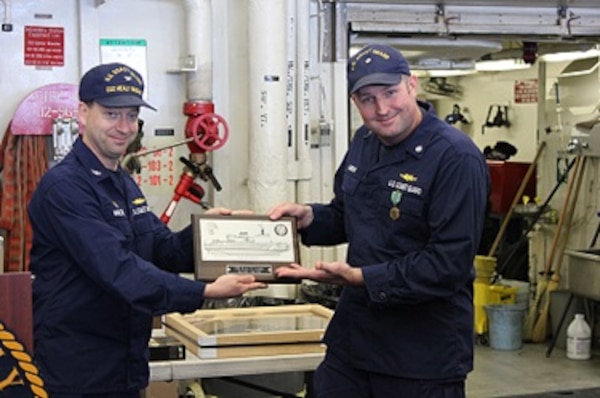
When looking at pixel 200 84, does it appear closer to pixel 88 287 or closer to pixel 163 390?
pixel 163 390

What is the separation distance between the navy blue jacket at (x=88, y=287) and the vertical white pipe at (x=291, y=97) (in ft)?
7.32

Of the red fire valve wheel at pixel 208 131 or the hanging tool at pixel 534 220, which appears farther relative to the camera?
the hanging tool at pixel 534 220

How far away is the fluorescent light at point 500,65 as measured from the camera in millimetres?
9133

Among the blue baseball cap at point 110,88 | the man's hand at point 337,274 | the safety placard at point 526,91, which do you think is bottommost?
the man's hand at point 337,274

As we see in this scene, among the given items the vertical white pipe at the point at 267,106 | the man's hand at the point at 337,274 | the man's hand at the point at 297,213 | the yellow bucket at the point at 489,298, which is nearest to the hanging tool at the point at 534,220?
the yellow bucket at the point at 489,298

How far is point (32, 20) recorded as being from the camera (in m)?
4.68

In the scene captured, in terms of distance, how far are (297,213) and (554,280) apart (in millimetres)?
4717

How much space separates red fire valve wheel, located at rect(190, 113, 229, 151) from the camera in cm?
479

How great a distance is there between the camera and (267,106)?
491 centimetres

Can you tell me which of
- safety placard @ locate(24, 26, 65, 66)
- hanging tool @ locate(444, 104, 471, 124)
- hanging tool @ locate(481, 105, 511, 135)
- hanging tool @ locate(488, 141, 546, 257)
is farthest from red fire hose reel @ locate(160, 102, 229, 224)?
hanging tool @ locate(444, 104, 471, 124)

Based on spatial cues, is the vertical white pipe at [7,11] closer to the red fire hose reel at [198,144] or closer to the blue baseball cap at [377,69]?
the red fire hose reel at [198,144]

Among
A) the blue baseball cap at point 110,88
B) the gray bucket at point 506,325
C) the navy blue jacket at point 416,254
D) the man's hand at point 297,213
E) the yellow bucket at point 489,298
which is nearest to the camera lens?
the navy blue jacket at point 416,254

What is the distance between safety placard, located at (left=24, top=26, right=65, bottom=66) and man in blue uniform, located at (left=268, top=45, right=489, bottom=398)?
229 cm

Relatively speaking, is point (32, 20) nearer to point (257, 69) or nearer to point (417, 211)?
point (257, 69)
